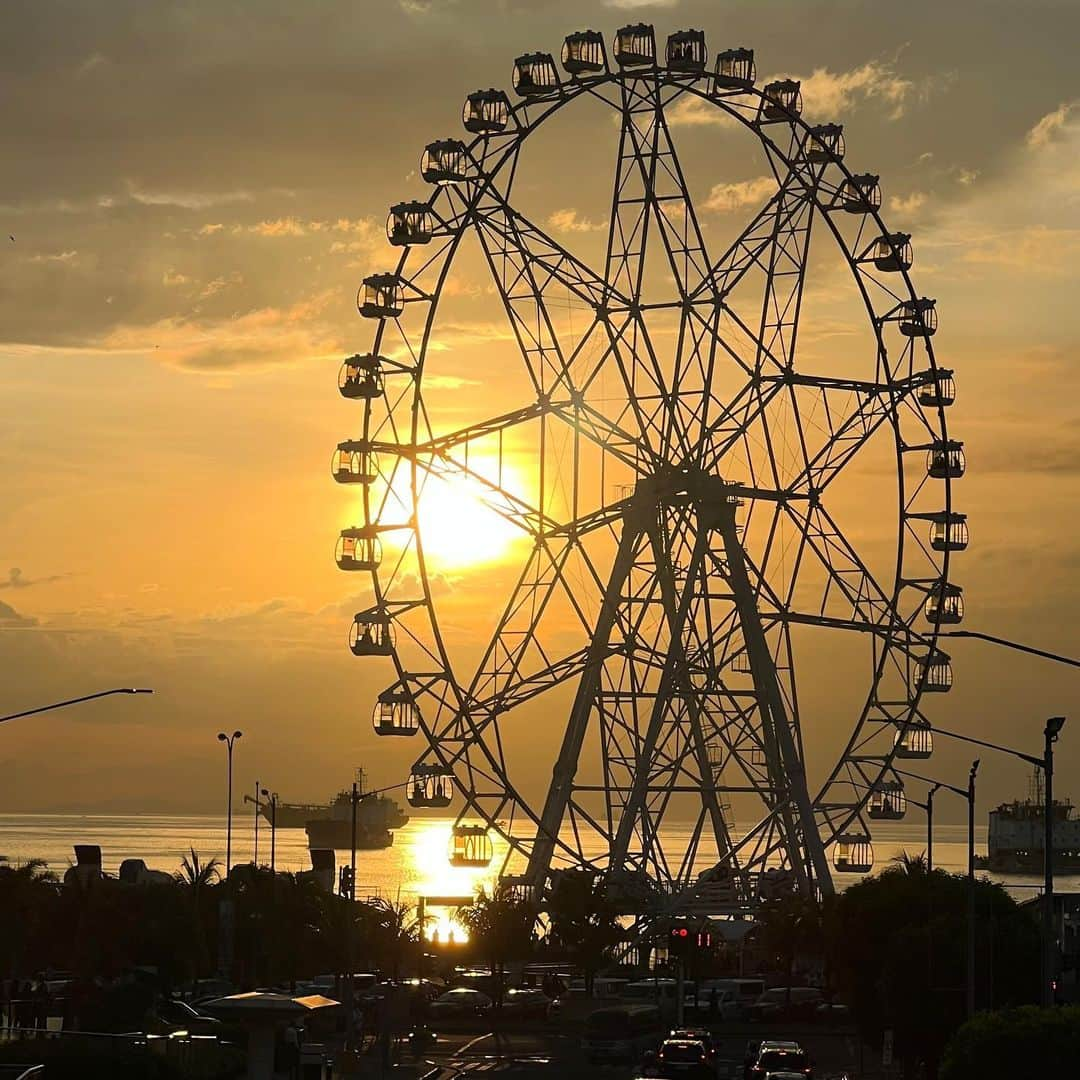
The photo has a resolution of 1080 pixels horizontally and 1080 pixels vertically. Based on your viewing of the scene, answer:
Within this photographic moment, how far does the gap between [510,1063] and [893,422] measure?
2390 centimetres

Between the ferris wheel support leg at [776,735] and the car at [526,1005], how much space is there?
1127 cm

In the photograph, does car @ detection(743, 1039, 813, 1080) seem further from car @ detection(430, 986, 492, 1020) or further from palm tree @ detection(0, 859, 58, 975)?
car @ detection(430, 986, 492, 1020)

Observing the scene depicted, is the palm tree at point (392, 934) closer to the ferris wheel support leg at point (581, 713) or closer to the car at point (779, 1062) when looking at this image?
the ferris wheel support leg at point (581, 713)

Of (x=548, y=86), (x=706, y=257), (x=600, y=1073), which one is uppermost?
(x=548, y=86)

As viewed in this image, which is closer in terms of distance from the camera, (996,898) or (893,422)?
(996,898)

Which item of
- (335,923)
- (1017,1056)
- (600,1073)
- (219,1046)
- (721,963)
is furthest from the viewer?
(721,963)

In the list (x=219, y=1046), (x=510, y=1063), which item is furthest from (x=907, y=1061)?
(x=219, y=1046)

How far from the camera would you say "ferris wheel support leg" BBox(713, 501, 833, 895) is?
7031 cm

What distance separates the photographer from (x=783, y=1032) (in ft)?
250

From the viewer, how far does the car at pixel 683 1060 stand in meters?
51.4

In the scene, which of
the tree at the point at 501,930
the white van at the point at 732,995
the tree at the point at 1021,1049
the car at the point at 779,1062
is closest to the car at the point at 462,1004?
the tree at the point at 501,930

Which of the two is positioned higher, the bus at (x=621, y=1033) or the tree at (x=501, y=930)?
the tree at (x=501, y=930)

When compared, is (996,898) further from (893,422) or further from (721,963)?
(721,963)

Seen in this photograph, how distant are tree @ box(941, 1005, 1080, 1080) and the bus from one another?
2547 centimetres
